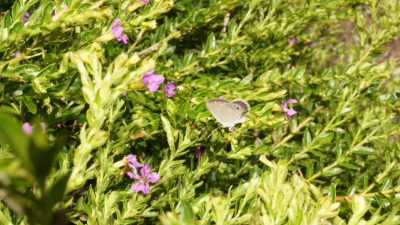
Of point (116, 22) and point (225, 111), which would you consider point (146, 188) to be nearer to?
point (225, 111)

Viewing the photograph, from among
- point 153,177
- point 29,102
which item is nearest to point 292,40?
point 153,177

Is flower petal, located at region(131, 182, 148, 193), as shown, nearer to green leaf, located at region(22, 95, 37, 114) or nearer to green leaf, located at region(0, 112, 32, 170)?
green leaf, located at region(22, 95, 37, 114)

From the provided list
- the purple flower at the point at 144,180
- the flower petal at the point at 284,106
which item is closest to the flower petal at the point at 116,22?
the purple flower at the point at 144,180

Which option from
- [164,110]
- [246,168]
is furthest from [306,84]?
[164,110]

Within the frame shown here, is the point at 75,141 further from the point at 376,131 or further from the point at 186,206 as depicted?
the point at 376,131

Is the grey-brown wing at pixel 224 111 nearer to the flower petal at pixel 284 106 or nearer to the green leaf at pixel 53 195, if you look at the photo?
the flower petal at pixel 284 106

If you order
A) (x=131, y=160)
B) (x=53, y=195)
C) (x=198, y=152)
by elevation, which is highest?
(x=53, y=195)
